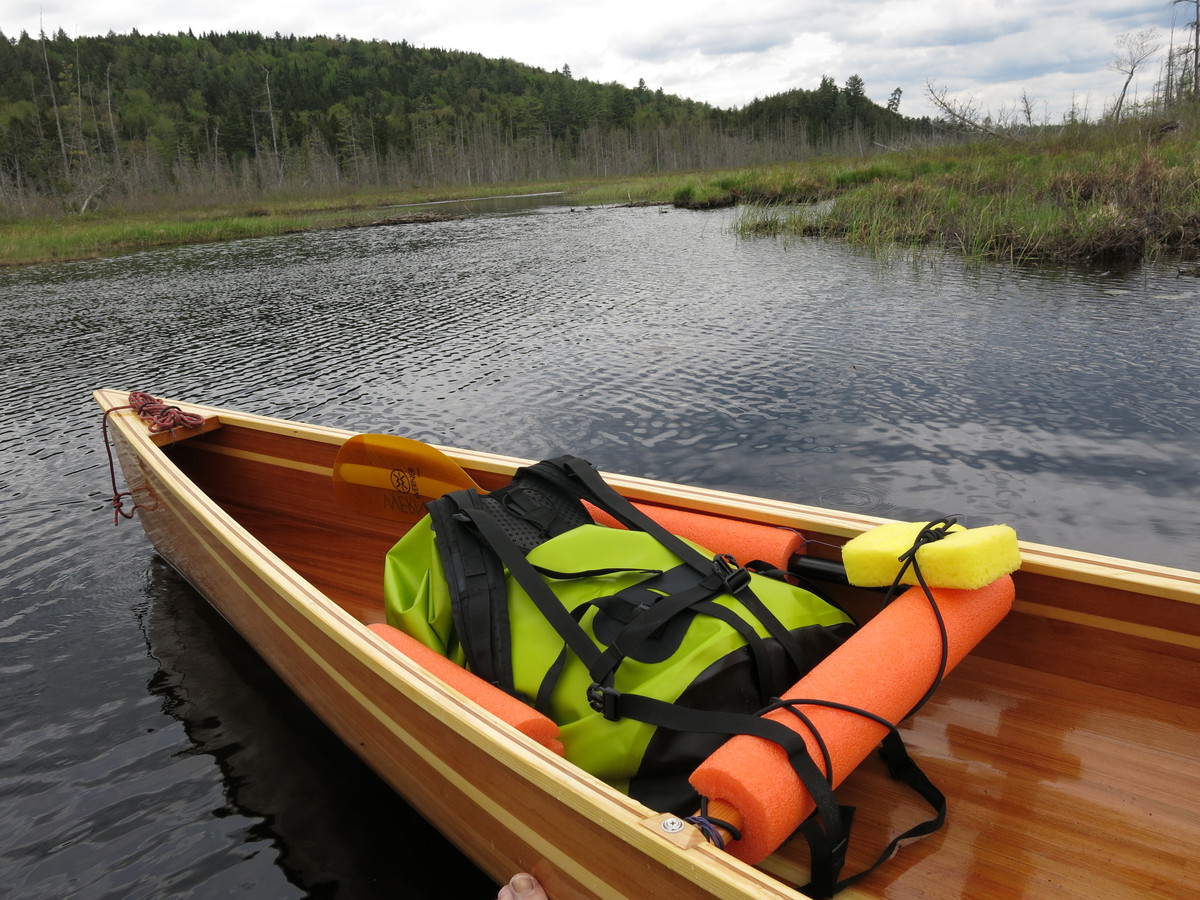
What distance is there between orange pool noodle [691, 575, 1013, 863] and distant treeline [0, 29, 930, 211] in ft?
106

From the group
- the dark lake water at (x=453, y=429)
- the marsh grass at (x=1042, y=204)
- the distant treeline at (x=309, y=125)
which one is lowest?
the dark lake water at (x=453, y=429)

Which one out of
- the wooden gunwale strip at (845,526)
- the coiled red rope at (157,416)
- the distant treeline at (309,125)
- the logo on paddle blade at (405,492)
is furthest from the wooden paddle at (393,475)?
the distant treeline at (309,125)

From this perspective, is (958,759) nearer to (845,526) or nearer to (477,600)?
(845,526)

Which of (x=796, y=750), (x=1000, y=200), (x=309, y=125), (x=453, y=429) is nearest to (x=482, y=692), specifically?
(x=796, y=750)

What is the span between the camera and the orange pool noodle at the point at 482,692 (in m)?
1.90

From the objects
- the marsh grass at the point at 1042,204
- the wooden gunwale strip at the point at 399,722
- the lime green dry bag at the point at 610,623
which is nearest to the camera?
the wooden gunwale strip at the point at 399,722

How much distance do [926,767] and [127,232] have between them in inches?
1181

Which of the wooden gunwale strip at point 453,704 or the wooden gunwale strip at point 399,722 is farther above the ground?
the wooden gunwale strip at point 453,704

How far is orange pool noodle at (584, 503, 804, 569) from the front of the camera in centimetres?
250

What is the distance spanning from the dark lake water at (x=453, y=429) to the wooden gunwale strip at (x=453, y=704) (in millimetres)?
718

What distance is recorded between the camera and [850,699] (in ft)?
5.79

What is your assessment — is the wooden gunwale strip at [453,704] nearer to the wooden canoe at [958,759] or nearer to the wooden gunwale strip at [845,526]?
the wooden canoe at [958,759]

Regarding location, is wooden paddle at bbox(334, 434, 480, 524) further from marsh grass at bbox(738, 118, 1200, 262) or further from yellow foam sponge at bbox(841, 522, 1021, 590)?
marsh grass at bbox(738, 118, 1200, 262)

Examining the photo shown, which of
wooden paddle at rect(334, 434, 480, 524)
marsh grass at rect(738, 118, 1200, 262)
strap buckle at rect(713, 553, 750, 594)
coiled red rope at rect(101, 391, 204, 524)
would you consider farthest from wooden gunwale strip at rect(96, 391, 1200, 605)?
marsh grass at rect(738, 118, 1200, 262)
